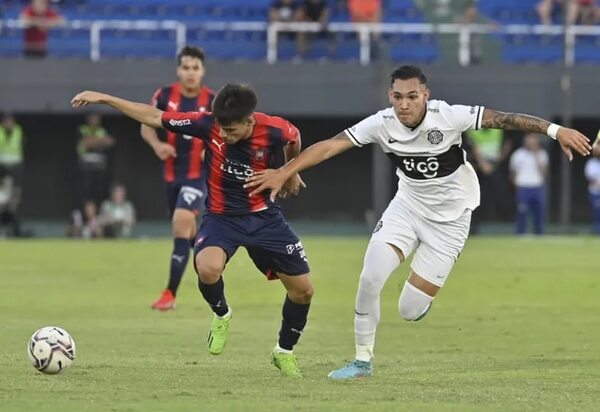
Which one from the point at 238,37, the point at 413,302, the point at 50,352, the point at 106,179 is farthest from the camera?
the point at 238,37

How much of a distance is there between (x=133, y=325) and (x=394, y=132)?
440 centimetres

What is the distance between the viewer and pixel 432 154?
955cm

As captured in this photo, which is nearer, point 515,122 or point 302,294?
point 515,122

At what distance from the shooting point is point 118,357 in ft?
34.0

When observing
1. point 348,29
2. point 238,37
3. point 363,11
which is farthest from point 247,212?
point 363,11

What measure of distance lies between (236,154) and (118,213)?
1804 cm

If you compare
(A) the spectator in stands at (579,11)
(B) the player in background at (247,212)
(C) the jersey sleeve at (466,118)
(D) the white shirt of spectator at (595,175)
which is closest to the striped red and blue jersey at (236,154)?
(B) the player in background at (247,212)

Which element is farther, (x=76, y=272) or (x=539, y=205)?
(x=539, y=205)

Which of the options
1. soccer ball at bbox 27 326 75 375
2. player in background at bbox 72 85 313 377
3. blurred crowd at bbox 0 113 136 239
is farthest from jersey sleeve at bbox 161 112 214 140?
blurred crowd at bbox 0 113 136 239

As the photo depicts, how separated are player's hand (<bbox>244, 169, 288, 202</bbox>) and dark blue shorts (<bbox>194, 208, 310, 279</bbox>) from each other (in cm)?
33

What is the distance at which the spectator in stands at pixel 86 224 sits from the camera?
2602 centimetres

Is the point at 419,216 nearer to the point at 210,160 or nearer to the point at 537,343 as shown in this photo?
the point at 210,160

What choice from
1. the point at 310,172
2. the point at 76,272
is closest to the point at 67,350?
the point at 76,272

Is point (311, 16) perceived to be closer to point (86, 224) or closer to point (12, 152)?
point (86, 224)
